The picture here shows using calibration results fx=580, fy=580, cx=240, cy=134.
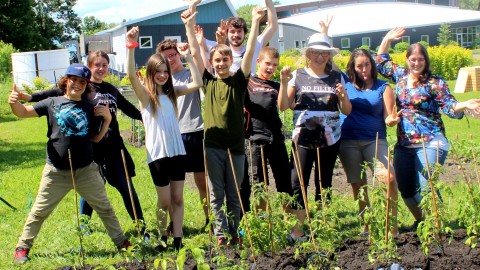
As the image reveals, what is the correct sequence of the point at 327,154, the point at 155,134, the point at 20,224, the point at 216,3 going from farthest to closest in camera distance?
the point at 216,3 → the point at 20,224 → the point at 327,154 → the point at 155,134

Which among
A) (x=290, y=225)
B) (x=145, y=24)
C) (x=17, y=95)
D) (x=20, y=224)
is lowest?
(x=20, y=224)

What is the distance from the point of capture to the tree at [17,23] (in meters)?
40.1

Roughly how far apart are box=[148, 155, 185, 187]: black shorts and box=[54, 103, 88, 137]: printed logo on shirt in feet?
2.03

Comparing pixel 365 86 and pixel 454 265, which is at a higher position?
pixel 365 86

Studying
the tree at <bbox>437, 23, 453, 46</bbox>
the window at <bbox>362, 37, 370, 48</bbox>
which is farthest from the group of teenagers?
the window at <bbox>362, 37, 370, 48</bbox>

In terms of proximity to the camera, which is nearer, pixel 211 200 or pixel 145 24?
pixel 211 200

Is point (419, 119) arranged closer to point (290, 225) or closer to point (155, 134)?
point (290, 225)

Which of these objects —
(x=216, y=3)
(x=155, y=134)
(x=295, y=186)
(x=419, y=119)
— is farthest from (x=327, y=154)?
(x=216, y=3)

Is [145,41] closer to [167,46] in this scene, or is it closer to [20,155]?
[20,155]

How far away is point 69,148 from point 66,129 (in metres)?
0.15

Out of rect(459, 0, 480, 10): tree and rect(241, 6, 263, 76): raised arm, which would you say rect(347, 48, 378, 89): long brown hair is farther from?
rect(459, 0, 480, 10): tree

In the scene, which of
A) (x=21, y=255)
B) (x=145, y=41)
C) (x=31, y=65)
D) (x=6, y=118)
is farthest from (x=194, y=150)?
(x=145, y=41)

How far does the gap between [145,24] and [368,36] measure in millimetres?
20332

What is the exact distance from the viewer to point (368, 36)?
46.9m
